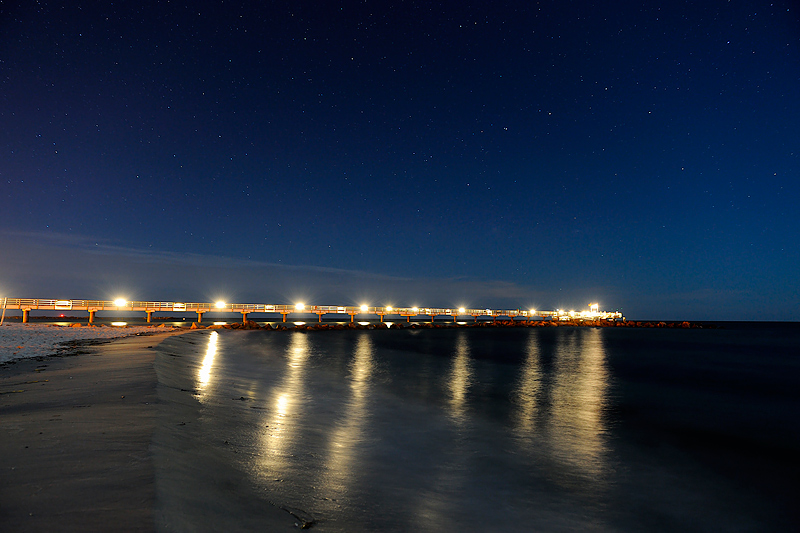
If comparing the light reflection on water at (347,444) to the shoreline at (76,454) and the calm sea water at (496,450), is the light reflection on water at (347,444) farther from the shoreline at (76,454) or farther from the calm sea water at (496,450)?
the shoreline at (76,454)

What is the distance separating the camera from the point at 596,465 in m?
9.39

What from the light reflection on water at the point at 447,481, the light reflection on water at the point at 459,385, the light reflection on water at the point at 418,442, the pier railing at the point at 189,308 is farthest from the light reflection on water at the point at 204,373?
the pier railing at the point at 189,308

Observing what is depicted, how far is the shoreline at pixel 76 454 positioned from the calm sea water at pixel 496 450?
1.15 meters

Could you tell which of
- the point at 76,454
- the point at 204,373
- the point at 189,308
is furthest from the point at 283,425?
the point at 189,308

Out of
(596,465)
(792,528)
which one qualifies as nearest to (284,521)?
(596,465)

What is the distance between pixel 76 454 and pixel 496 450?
319 inches

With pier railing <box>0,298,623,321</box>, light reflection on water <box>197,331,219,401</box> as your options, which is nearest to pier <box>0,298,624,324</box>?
pier railing <box>0,298,623,321</box>

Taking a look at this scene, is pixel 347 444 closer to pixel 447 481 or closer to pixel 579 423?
pixel 447 481

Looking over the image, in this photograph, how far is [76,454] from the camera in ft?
18.2

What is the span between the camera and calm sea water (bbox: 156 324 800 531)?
6664mm

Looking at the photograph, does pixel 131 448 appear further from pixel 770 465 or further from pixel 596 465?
pixel 770 465

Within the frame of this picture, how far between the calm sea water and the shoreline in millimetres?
1155

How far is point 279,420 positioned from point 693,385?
23.5 metres

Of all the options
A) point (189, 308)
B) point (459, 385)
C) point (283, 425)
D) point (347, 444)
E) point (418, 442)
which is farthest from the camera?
point (189, 308)
